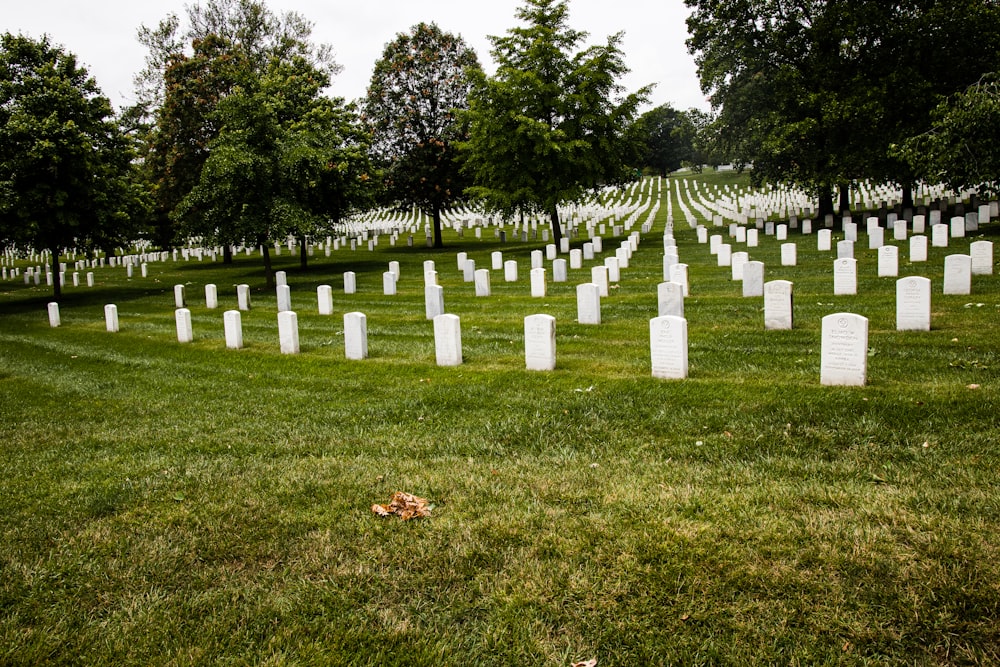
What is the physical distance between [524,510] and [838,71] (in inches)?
1189

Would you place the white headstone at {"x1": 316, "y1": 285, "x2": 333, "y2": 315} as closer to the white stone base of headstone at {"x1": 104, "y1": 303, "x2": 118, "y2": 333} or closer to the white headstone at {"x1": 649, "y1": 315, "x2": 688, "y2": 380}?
the white stone base of headstone at {"x1": 104, "y1": 303, "x2": 118, "y2": 333}

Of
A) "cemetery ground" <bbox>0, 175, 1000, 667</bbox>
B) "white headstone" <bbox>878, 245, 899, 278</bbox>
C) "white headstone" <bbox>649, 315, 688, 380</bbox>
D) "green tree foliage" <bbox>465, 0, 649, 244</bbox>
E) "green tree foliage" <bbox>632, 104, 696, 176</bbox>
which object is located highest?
"green tree foliage" <bbox>632, 104, 696, 176</bbox>

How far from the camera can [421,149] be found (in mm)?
35156

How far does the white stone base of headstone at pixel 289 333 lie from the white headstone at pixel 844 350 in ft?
28.0

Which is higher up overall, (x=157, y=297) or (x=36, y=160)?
(x=36, y=160)

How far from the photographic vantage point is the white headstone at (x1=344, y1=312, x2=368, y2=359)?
11.2 m

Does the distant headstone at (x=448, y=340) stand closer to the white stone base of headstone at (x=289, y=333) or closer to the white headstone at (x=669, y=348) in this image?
the white headstone at (x=669, y=348)

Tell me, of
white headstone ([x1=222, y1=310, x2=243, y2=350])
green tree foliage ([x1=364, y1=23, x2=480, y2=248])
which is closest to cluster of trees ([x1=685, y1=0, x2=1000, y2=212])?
green tree foliage ([x1=364, y1=23, x2=480, y2=248])

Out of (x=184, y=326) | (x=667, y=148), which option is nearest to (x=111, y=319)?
(x=184, y=326)

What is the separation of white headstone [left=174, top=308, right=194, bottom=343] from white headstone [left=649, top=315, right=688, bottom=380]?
10.1m

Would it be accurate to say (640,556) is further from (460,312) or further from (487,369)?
(460,312)

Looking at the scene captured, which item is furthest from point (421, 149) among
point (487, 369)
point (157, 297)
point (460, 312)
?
point (487, 369)

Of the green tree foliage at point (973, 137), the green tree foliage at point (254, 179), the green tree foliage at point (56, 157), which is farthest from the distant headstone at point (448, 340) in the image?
the green tree foliage at point (56, 157)

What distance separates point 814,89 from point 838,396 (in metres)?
26.8
